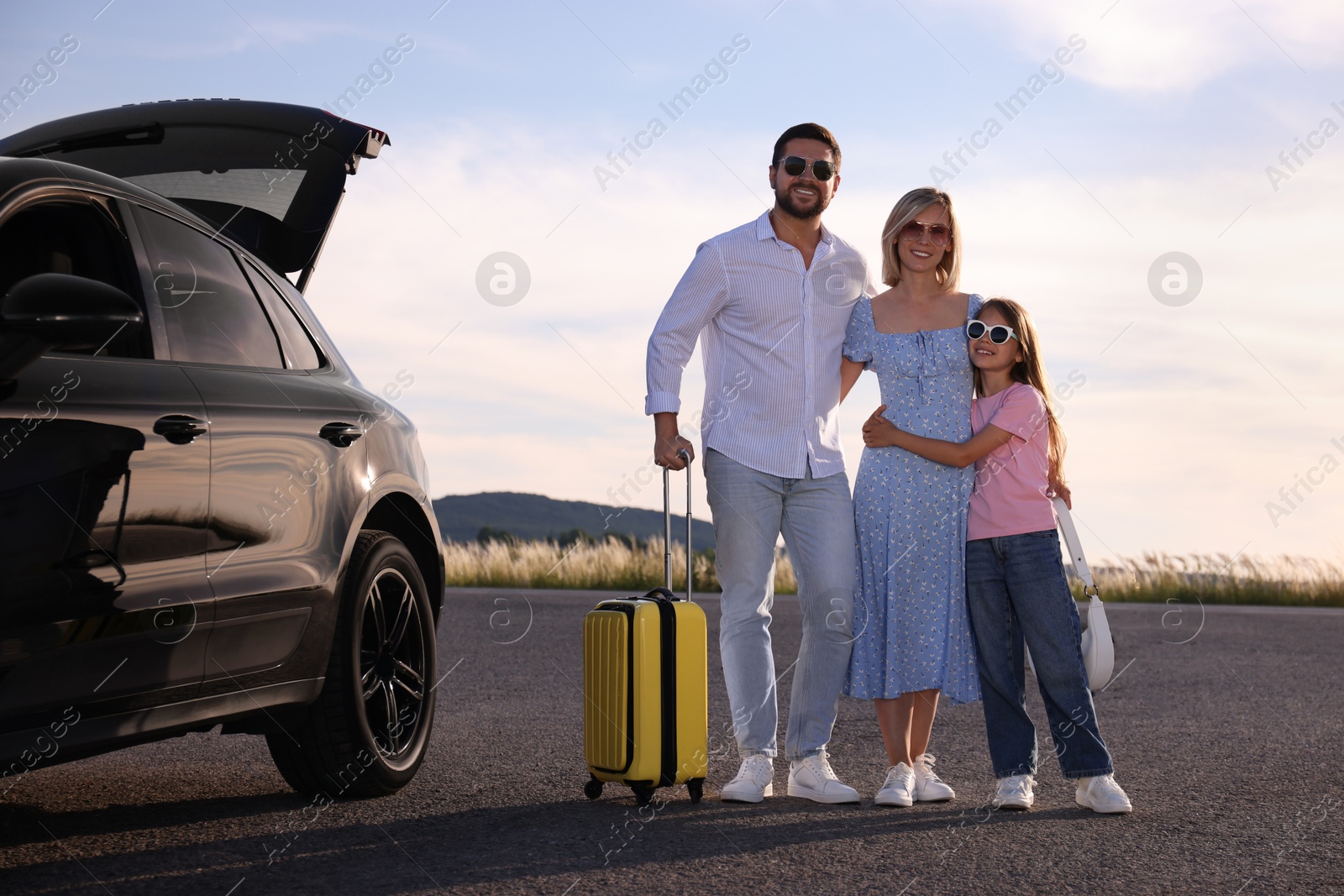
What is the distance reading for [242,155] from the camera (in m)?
5.13

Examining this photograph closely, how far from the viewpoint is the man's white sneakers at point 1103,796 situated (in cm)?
458

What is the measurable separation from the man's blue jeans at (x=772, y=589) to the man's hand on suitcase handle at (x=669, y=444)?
255 mm

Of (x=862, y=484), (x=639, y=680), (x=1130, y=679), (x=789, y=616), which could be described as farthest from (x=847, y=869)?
(x=789, y=616)

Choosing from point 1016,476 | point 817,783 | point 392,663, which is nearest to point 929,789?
point 817,783

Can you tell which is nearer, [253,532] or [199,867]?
[199,867]

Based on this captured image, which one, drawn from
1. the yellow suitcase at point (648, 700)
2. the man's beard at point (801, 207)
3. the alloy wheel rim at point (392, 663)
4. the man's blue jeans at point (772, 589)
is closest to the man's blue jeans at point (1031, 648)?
the man's blue jeans at point (772, 589)

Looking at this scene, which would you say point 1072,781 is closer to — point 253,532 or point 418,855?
point 418,855

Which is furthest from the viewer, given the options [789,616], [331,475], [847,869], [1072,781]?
[789,616]

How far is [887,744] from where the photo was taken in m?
4.93

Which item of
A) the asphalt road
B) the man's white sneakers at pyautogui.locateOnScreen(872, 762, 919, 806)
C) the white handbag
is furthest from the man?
the white handbag

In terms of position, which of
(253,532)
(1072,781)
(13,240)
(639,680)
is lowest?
(1072,781)

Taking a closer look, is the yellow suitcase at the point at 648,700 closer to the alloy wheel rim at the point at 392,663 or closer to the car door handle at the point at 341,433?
the alloy wheel rim at the point at 392,663

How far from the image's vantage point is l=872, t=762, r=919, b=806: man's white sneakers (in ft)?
15.4

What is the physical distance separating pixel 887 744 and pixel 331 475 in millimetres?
2264
